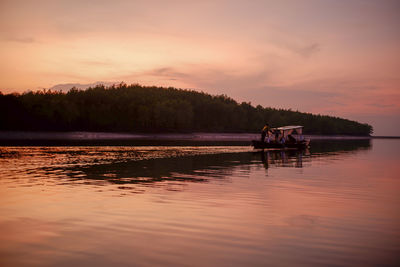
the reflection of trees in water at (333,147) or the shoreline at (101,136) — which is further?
the shoreline at (101,136)

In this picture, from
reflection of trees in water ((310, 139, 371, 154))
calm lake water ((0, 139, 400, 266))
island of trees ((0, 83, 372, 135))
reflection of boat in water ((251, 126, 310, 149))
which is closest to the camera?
calm lake water ((0, 139, 400, 266))

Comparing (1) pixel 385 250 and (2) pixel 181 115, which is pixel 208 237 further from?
(2) pixel 181 115

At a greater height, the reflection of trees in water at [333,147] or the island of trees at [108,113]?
the island of trees at [108,113]

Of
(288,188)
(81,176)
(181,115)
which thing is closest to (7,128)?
(181,115)

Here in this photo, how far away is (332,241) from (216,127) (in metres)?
174

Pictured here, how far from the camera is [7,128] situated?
10706cm

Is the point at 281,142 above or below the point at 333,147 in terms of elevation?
above

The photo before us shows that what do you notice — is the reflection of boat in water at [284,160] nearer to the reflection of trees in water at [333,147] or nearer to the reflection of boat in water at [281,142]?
the reflection of boat in water at [281,142]

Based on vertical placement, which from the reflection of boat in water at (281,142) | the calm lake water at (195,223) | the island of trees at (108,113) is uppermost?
the island of trees at (108,113)

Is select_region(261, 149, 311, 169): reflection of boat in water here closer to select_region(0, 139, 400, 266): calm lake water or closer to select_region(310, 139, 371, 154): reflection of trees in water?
select_region(0, 139, 400, 266): calm lake water

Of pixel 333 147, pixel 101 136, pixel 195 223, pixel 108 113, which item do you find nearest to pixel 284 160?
pixel 195 223

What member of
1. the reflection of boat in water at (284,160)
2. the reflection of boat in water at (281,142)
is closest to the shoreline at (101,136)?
the reflection of boat in water at (281,142)

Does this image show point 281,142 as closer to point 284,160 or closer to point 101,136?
point 284,160

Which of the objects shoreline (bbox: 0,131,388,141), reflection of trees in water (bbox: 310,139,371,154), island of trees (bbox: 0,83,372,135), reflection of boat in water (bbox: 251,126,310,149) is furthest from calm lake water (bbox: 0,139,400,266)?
island of trees (bbox: 0,83,372,135)
